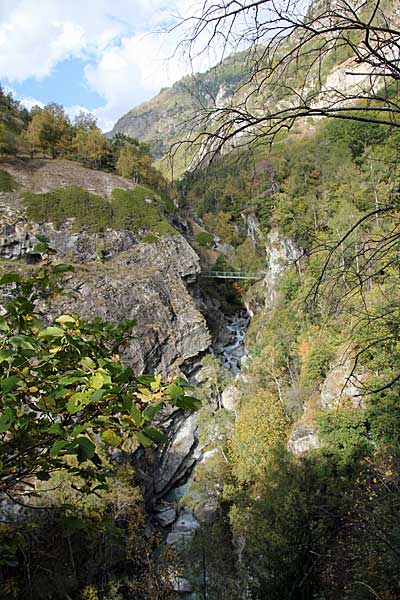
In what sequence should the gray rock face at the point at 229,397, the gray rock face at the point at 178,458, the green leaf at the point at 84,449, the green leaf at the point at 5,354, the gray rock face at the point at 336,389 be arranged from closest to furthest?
the green leaf at the point at 84,449, the green leaf at the point at 5,354, the gray rock face at the point at 336,389, the gray rock face at the point at 178,458, the gray rock face at the point at 229,397

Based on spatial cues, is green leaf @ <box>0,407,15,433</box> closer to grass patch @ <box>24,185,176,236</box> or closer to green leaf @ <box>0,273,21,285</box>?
green leaf @ <box>0,273,21,285</box>

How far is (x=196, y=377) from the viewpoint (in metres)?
26.8

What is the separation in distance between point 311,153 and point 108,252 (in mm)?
27452

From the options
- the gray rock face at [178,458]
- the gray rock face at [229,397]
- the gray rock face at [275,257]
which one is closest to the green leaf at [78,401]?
the gray rock face at [178,458]

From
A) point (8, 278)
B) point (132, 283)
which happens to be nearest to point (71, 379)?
point (8, 278)

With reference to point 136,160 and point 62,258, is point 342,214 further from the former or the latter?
point 136,160

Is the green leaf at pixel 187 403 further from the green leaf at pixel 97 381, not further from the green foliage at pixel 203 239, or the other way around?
the green foliage at pixel 203 239

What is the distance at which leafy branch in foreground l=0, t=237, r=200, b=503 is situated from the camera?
1.42 metres

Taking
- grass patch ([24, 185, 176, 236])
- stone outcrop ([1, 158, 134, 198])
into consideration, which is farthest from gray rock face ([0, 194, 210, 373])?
stone outcrop ([1, 158, 134, 198])

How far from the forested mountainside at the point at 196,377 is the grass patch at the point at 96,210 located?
16cm

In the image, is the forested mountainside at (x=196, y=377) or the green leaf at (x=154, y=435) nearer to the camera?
the green leaf at (x=154, y=435)

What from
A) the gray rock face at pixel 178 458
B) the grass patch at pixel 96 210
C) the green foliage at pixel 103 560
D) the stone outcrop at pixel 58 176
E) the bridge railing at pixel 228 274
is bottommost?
the green foliage at pixel 103 560

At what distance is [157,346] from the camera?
24484mm

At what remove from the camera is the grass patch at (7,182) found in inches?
1136
